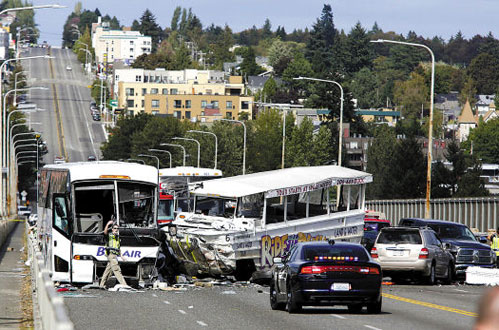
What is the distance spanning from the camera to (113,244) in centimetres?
2731

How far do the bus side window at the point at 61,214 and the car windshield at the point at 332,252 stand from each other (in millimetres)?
8954

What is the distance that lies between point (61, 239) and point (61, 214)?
69 cm

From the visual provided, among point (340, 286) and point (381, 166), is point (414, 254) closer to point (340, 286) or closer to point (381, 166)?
point (340, 286)

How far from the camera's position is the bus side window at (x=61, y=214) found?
28281 millimetres

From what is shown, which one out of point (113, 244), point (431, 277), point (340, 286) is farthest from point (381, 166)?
point (340, 286)

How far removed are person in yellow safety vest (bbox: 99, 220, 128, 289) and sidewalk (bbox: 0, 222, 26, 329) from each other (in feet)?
6.98

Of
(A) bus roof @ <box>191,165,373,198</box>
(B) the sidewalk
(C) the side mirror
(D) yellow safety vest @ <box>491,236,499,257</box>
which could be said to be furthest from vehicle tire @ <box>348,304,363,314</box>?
(D) yellow safety vest @ <box>491,236,499,257</box>

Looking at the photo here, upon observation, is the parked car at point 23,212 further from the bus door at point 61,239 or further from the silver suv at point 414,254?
the bus door at point 61,239

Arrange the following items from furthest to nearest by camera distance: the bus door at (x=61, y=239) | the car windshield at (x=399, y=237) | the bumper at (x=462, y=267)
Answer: the bumper at (x=462, y=267) → the car windshield at (x=399, y=237) → the bus door at (x=61, y=239)

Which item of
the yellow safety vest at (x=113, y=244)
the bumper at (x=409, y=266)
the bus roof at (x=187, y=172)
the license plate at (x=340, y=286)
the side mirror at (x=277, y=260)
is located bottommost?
the bumper at (x=409, y=266)

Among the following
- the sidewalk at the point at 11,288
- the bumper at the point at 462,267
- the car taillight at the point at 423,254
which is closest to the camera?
the sidewalk at the point at 11,288

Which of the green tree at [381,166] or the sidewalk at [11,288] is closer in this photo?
the sidewalk at [11,288]

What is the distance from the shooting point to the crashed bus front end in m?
29.7

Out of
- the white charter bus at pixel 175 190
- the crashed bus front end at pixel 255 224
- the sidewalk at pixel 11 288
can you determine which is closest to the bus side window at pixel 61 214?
the sidewalk at pixel 11 288
